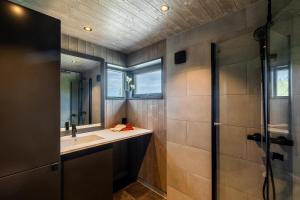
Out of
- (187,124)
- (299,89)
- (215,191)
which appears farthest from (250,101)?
(215,191)

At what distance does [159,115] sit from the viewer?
224cm

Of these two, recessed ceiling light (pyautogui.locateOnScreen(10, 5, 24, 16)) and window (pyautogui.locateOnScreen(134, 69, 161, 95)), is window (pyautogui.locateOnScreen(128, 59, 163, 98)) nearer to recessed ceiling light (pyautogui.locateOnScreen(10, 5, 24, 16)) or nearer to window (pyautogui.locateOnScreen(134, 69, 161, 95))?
window (pyautogui.locateOnScreen(134, 69, 161, 95))

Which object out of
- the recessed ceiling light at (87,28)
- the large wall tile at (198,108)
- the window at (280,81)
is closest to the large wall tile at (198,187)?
the large wall tile at (198,108)

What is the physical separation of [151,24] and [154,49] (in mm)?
601

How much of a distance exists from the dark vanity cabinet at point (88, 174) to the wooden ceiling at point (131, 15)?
4.56ft

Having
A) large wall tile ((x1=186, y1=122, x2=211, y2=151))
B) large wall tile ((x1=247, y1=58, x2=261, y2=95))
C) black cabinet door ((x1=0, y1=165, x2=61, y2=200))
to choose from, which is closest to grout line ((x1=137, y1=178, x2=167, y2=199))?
large wall tile ((x1=186, y1=122, x2=211, y2=151))

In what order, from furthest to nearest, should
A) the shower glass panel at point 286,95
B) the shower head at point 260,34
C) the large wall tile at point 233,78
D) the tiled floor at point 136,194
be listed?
the tiled floor at point 136,194
the large wall tile at point 233,78
the shower head at point 260,34
the shower glass panel at point 286,95

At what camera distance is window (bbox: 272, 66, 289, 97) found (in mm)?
1192

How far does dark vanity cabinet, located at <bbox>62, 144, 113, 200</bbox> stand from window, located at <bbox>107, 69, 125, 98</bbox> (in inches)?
40.7

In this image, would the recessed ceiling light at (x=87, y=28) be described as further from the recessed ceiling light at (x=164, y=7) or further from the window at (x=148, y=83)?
the window at (x=148, y=83)

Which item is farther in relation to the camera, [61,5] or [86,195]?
[86,195]

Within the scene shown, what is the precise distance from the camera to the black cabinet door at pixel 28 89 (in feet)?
3.28

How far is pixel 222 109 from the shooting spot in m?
1.60

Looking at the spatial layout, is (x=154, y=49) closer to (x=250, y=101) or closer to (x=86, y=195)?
(x=250, y=101)
